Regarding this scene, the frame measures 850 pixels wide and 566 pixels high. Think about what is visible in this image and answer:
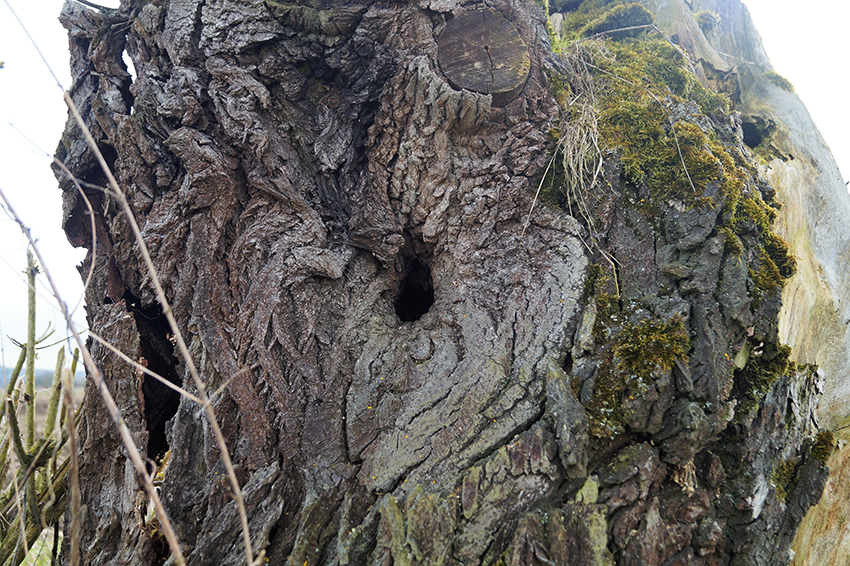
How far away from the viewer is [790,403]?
196 cm

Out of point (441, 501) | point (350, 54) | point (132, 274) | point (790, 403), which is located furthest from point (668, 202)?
point (132, 274)

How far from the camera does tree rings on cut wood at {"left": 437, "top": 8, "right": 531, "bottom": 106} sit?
250cm

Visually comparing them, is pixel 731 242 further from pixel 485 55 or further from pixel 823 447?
pixel 485 55

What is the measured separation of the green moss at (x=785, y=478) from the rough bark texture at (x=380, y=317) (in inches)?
0.8

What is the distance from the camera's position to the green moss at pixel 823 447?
1945mm

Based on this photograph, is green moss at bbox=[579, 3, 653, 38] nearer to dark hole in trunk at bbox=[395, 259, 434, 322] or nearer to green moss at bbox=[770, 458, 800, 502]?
dark hole in trunk at bbox=[395, 259, 434, 322]

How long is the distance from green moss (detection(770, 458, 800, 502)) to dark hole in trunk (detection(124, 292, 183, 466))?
305cm

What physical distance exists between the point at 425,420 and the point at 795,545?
1817 mm

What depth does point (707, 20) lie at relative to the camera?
4383mm

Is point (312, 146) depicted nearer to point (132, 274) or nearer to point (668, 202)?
point (132, 274)

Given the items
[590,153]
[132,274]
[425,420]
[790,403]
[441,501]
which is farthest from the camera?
[132,274]

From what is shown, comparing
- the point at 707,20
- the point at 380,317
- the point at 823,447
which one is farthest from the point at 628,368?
the point at 707,20

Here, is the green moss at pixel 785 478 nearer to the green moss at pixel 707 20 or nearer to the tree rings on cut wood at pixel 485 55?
the tree rings on cut wood at pixel 485 55

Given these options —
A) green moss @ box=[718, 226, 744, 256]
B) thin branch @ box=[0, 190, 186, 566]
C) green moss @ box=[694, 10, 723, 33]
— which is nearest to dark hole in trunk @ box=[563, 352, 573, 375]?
green moss @ box=[718, 226, 744, 256]
